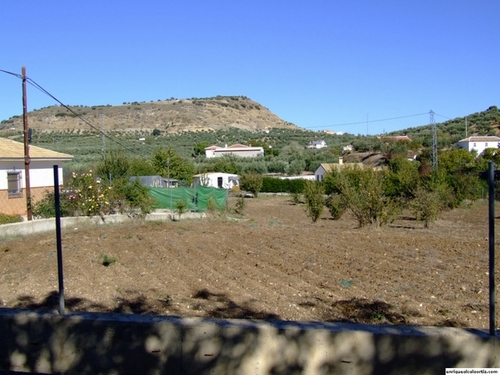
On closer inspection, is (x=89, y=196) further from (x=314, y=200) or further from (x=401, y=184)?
(x=401, y=184)

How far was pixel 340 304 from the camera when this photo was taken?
839 centimetres

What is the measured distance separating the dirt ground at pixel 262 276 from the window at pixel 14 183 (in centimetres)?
1431

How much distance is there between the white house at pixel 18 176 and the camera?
30.1 meters

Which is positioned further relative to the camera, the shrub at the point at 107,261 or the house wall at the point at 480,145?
the house wall at the point at 480,145

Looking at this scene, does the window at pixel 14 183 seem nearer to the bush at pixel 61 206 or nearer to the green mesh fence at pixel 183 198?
the bush at pixel 61 206

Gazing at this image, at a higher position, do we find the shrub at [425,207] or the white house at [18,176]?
the white house at [18,176]

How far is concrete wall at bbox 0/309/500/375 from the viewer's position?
4480 millimetres

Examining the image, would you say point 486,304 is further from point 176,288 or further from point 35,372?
point 35,372

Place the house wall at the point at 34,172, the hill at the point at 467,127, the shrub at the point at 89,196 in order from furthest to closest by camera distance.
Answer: the hill at the point at 467,127 < the house wall at the point at 34,172 < the shrub at the point at 89,196

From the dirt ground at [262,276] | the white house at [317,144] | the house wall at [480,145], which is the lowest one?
the dirt ground at [262,276]

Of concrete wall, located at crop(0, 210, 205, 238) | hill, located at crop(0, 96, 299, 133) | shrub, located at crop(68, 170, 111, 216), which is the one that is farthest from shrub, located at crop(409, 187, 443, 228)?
hill, located at crop(0, 96, 299, 133)

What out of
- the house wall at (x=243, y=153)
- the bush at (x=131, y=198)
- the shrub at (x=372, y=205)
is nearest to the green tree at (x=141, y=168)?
the bush at (x=131, y=198)

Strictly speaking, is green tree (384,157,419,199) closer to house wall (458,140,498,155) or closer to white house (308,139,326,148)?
house wall (458,140,498,155)

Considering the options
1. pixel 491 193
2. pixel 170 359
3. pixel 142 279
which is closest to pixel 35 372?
pixel 170 359
